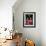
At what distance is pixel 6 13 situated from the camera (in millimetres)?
4465

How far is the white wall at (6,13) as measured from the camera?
4.43 metres

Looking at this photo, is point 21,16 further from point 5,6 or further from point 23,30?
point 5,6

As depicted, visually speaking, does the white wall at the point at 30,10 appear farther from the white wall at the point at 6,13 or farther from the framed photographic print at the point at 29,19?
the white wall at the point at 6,13

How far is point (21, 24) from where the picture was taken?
17.7 feet

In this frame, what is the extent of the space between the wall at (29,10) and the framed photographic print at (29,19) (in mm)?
132

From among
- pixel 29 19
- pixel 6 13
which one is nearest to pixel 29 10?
pixel 29 19

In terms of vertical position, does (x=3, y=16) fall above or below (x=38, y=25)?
above

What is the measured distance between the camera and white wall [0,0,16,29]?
4.43 m

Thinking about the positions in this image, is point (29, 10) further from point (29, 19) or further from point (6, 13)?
point (6, 13)

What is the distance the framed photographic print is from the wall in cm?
13

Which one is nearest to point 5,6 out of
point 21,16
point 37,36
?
point 21,16

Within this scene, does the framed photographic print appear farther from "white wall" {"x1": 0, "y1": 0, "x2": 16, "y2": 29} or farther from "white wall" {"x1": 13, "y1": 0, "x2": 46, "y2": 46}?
"white wall" {"x1": 0, "y1": 0, "x2": 16, "y2": 29}

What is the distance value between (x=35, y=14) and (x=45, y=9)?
884 millimetres

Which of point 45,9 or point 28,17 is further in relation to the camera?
point 28,17
